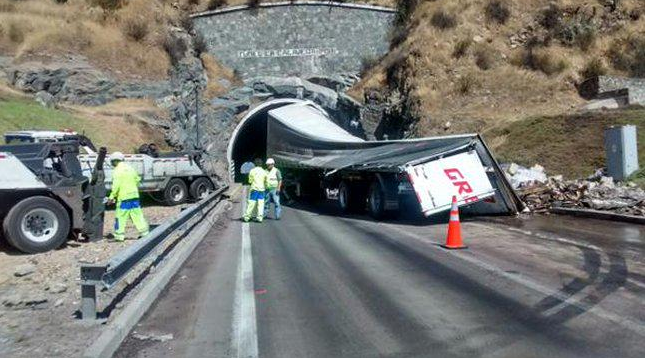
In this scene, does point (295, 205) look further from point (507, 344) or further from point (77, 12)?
point (77, 12)

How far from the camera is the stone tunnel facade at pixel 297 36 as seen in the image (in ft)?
161

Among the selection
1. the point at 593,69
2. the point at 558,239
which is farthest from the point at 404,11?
the point at 558,239

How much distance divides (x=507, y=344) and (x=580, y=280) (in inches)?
134

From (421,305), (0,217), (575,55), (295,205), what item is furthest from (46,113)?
(421,305)

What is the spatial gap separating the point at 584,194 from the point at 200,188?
1423 centimetres

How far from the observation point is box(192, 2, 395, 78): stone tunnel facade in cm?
4909

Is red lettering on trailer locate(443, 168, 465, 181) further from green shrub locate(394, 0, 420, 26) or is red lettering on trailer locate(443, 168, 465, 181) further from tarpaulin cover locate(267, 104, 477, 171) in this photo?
green shrub locate(394, 0, 420, 26)

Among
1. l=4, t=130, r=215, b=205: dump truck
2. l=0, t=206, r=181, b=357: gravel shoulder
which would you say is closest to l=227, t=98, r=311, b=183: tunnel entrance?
l=4, t=130, r=215, b=205: dump truck

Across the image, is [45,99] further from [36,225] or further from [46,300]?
[46,300]

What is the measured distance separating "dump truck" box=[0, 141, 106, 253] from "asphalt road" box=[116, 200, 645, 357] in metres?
2.30

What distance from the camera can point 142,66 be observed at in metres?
46.9

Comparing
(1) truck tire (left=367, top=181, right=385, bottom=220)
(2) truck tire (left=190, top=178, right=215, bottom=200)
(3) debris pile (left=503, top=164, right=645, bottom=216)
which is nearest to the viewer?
(3) debris pile (left=503, top=164, right=645, bottom=216)

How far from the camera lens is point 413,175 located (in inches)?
667

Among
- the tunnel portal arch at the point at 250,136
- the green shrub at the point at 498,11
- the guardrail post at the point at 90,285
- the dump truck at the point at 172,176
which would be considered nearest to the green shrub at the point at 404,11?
the green shrub at the point at 498,11
